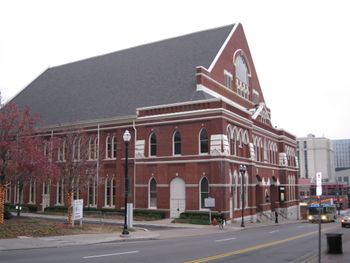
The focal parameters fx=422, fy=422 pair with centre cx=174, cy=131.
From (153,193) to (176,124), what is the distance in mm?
7386

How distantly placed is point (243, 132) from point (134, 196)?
43.5 feet

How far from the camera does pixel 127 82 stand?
51.2 m

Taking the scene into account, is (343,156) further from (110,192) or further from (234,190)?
(110,192)

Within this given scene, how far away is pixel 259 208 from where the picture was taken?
5003 cm

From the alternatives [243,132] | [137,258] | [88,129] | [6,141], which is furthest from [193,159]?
[137,258]

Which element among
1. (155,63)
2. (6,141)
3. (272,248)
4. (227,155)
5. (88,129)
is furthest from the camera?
(155,63)

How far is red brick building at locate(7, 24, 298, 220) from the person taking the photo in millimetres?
39656

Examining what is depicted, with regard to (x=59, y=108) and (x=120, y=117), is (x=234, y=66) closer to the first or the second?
(x=120, y=117)

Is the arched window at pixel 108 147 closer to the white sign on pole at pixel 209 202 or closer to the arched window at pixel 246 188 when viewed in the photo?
the white sign on pole at pixel 209 202

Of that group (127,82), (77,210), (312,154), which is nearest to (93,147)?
(127,82)

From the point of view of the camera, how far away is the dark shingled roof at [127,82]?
46.2 m

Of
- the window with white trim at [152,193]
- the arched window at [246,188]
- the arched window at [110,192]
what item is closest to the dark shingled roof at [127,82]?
the arched window at [110,192]

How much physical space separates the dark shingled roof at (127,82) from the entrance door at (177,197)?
27.4 ft

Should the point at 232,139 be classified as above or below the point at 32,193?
above
